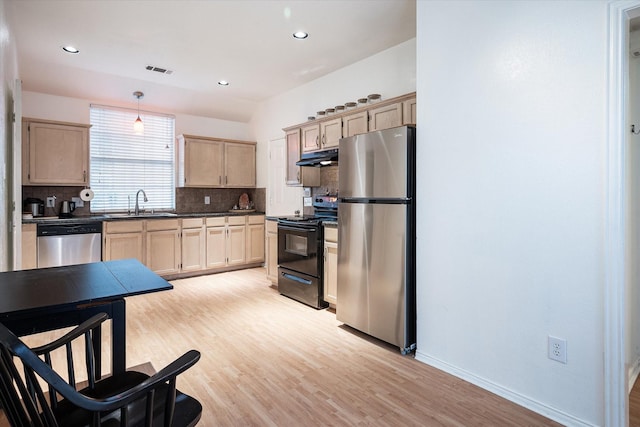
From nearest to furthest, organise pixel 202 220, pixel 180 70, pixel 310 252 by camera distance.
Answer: pixel 310 252
pixel 180 70
pixel 202 220

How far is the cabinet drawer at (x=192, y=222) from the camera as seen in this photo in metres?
5.17

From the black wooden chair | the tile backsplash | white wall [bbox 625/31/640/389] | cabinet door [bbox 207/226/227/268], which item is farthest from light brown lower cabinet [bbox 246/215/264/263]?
Result: white wall [bbox 625/31/640/389]

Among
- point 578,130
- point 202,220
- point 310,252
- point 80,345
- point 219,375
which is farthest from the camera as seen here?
point 202,220

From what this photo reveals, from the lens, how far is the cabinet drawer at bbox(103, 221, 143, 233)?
4.54m

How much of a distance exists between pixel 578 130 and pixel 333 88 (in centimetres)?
321

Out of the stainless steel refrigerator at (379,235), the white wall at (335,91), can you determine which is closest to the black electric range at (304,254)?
the stainless steel refrigerator at (379,235)

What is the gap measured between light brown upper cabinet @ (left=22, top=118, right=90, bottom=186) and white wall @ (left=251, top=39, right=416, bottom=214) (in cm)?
254

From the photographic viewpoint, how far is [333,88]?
A: 4578 millimetres

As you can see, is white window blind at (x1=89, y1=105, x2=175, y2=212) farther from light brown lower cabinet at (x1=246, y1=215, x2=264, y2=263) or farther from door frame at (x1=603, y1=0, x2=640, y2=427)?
door frame at (x1=603, y1=0, x2=640, y2=427)

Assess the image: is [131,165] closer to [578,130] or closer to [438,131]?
[438,131]

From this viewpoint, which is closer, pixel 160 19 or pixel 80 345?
pixel 80 345

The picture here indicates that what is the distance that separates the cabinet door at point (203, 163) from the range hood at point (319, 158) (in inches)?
77.7

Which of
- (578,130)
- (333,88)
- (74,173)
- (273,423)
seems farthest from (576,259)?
(74,173)

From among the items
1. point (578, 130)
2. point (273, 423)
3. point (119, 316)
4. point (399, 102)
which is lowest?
point (273, 423)
